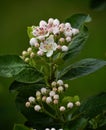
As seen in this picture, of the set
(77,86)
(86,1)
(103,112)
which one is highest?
(86,1)

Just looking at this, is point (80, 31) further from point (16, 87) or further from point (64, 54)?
point (16, 87)

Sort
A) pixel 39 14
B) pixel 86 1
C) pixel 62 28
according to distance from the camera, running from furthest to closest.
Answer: pixel 39 14, pixel 86 1, pixel 62 28

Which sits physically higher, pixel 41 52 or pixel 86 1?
pixel 86 1

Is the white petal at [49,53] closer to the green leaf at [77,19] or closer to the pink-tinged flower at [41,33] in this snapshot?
the pink-tinged flower at [41,33]

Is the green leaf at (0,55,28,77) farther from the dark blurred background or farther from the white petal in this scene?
the dark blurred background

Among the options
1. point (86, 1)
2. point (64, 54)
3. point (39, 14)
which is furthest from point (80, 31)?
point (39, 14)

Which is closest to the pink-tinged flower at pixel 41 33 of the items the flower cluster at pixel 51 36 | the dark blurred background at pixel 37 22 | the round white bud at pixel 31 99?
the flower cluster at pixel 51 36

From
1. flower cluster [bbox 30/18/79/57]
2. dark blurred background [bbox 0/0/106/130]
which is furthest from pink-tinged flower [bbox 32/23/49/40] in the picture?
dark blurred background [bbox 0/0/106/130]
